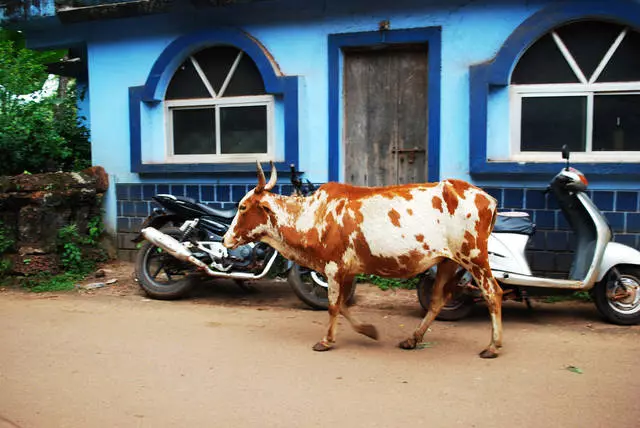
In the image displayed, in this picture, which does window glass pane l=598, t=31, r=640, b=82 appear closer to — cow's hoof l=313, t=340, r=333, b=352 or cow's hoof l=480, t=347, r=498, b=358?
cow's hoof l=480, t=347, r=498, b=358

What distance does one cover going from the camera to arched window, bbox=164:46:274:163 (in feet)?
24.6

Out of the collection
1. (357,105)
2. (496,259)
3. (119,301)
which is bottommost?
(119,301)

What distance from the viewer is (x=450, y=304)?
5414 millimetres

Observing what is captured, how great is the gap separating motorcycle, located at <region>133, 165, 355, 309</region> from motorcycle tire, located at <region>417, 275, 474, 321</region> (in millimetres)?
992

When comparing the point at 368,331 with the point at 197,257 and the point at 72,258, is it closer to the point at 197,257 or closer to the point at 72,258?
the point at 197,257

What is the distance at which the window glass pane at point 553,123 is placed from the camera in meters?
6.26

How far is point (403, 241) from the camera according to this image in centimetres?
435

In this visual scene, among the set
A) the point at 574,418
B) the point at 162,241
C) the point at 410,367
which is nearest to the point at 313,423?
the point at 410,367

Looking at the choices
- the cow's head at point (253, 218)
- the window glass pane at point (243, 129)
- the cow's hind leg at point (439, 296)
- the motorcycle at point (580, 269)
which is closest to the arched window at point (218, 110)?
the window glass pane at point (243, 129)

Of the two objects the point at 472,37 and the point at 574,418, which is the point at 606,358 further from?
the point at 472,37

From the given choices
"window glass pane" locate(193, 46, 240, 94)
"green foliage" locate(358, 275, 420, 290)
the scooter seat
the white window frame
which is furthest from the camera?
"window glass pane" locate(193, 46, 240, 94)

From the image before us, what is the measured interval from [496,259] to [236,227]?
2342mm

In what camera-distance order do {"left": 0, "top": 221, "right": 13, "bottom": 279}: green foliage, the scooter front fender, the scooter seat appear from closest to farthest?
the scooter front fender → the scooter seat → {"left": 0, "top": 221, "right": 13, "bottom": 279}: green foliage

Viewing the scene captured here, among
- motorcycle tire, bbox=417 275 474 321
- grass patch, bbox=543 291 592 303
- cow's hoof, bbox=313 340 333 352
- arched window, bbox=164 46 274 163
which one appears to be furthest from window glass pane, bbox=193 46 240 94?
grass patch, bbox=543 291 592 303
